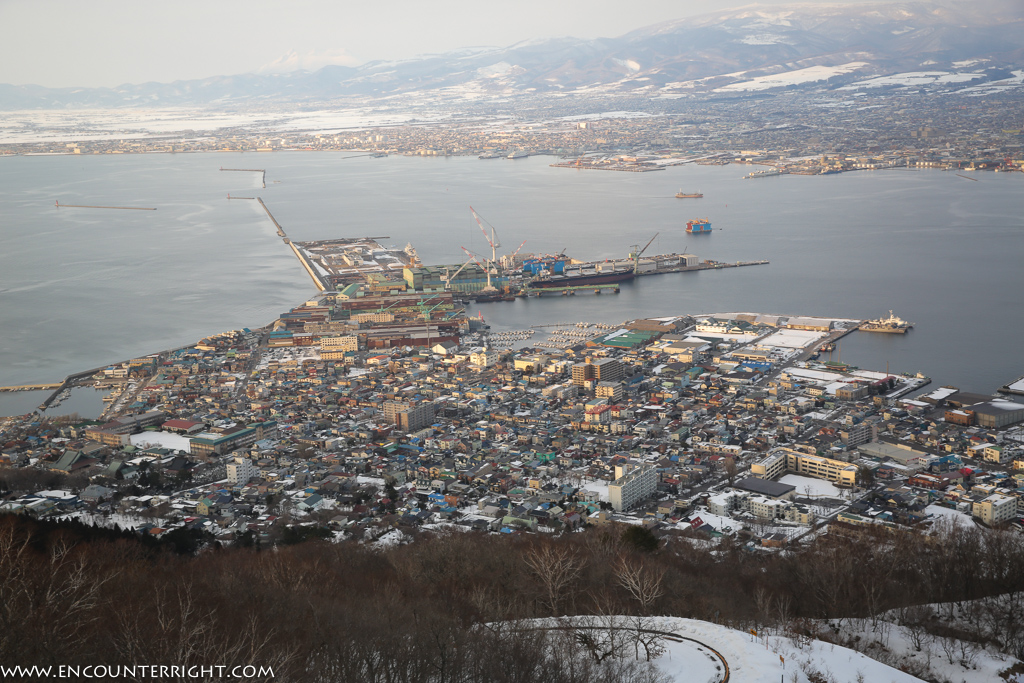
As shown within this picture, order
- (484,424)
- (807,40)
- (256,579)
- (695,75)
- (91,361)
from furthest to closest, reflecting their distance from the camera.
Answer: (807,40), (695,75), (91,361), (484,424), (256,579)

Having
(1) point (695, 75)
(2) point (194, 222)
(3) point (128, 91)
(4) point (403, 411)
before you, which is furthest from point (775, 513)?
(3) point (128, 91)

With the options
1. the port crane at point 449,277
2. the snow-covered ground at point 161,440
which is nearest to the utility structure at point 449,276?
the port crane at point 449,277

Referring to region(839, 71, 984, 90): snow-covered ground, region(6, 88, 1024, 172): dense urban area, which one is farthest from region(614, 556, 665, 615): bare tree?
region(839, 71, 984, 90): snow-covered ground

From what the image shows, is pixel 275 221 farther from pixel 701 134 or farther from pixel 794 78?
pixel 794 78

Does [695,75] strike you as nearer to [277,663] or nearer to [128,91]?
[128,91]

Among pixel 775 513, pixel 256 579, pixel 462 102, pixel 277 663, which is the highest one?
pixel 462 102

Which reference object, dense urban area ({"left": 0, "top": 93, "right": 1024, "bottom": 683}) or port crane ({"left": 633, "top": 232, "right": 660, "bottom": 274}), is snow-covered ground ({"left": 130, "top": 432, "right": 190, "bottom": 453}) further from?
port crane ({"left": 633, "top": 232, "right": 660, "bottom": 274})

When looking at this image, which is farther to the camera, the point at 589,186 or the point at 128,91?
the point at 128,91
